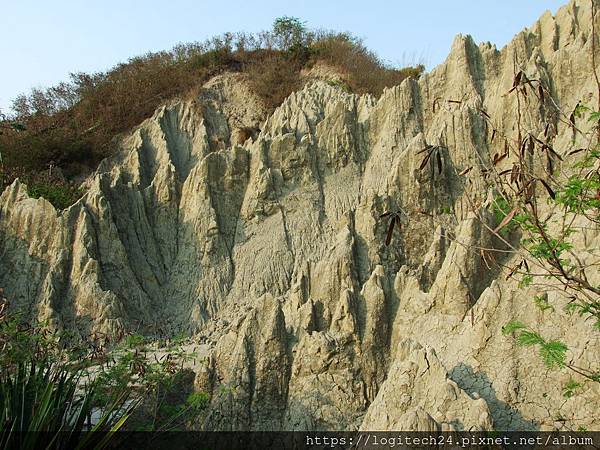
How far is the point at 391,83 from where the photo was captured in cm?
2222

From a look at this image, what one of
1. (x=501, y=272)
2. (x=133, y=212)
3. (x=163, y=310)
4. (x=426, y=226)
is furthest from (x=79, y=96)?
(x=501, y=272)

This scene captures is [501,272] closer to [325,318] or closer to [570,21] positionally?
[325,318]

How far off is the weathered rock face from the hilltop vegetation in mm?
1798

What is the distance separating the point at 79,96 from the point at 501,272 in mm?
19423

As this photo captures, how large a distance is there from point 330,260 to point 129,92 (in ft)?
46.1

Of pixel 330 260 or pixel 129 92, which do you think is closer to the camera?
pixel 330 260

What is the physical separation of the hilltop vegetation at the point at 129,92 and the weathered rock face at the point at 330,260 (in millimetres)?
1798

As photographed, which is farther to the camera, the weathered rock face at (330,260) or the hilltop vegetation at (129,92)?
the hilltop vegetation at (129,92)

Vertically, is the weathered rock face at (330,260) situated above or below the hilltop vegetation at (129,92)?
below

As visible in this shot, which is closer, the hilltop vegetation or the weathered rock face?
the weathered rock face

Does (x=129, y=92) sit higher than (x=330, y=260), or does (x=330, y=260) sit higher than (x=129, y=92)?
(x=129, y=92)

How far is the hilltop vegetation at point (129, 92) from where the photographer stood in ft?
58.9

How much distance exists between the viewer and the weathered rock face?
827 cm

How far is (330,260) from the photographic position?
1117 cm
